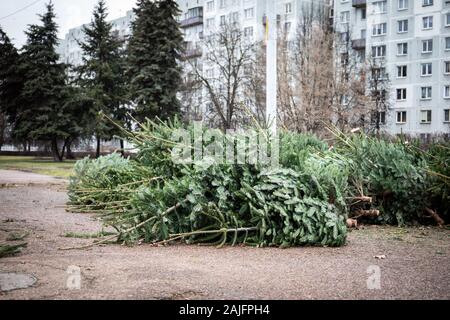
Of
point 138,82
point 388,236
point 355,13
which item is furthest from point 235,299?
point 355,13

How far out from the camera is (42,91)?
144 feet

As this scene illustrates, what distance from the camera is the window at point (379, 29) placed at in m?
54.6

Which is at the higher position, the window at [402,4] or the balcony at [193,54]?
the window at [402,4]

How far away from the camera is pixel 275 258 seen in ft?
20.2

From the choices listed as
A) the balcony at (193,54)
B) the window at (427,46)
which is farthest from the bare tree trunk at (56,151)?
the window at (427,46)

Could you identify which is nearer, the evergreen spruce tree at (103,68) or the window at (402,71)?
the evergreen spruce tree at (103,68)

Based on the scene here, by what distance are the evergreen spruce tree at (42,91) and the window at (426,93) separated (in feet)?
111

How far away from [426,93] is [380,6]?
420 inches

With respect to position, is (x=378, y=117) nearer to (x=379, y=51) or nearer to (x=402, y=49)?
(x=402, y=49)

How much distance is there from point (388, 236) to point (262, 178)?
2350 mm

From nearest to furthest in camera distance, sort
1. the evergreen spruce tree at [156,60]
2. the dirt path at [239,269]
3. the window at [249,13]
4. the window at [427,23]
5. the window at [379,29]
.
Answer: the dirt path at [239,269] → the evergreen spruce tree at [156,60] → the window at [427,23] → the window at [379,29] → the window at [249,13]

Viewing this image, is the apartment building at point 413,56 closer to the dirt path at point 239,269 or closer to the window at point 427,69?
the window at point 427,69

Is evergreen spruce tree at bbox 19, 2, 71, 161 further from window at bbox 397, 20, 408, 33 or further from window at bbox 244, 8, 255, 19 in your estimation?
window at bbox 397, 20, 408, 33

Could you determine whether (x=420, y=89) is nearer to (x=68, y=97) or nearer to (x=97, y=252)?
(x=68, y=97)
